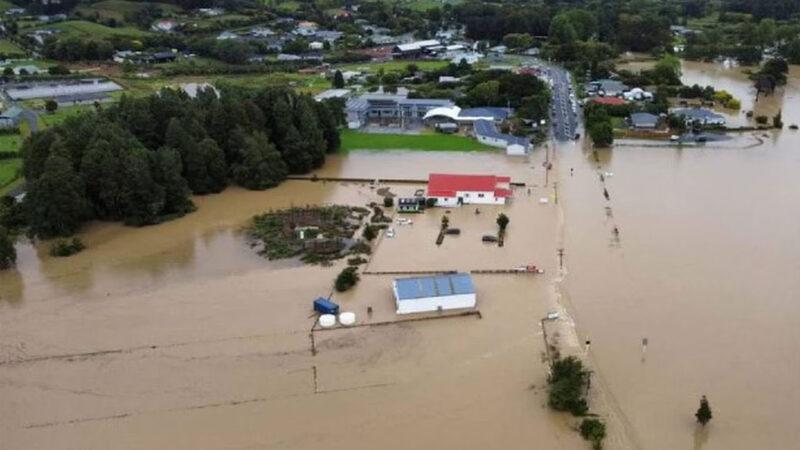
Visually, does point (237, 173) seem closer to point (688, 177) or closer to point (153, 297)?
point (153, 297)

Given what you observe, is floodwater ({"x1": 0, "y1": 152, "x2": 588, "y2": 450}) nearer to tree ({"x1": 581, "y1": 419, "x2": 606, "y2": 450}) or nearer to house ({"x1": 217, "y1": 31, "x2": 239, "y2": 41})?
tree ({"x1": 581, "y1": 419, "x2": 606, "y2": 450})

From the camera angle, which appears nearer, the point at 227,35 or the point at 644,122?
the point at 644,122

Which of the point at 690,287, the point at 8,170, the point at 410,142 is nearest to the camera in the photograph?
the point at 690,287

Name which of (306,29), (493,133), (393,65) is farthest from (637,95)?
(306,29)

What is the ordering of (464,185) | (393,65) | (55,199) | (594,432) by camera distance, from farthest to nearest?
(393,65) → (464,185) → (55,199) → (594,432)

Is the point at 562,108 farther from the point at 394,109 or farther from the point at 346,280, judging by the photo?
the point at 346,280

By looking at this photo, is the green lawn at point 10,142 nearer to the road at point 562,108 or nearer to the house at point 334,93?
the house at point 334,93

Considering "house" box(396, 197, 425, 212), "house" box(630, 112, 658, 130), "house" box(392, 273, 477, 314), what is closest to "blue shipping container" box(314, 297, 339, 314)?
"house" box(392, 273, 477, 314)

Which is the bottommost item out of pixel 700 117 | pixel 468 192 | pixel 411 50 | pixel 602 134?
pixel 468 192

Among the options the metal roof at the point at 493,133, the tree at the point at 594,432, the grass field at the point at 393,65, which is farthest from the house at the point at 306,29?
the tree at the point at 594,432
